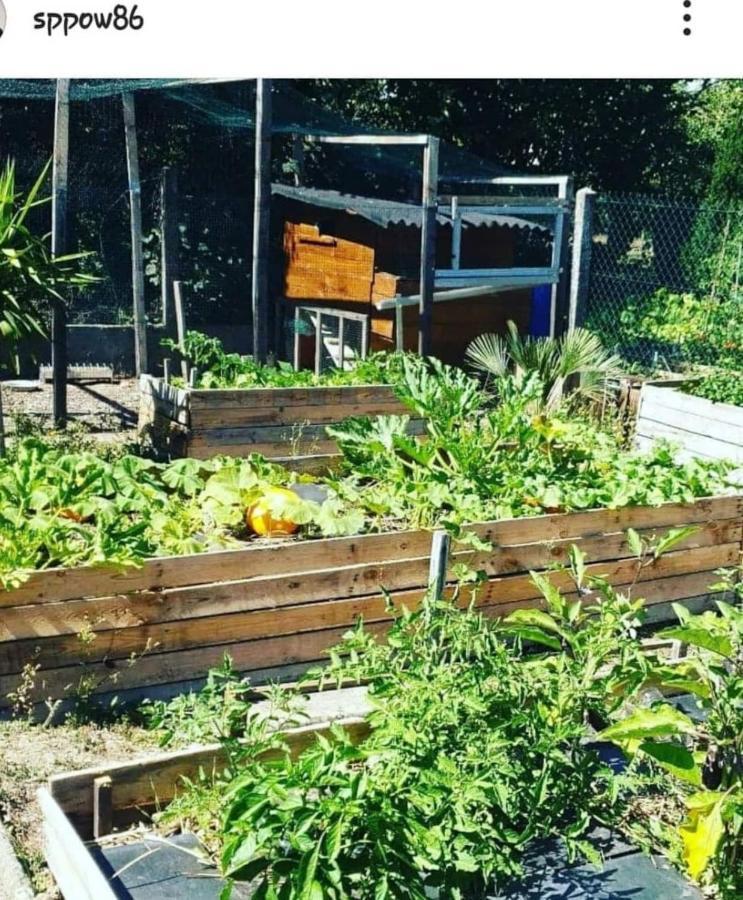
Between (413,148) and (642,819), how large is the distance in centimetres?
1014

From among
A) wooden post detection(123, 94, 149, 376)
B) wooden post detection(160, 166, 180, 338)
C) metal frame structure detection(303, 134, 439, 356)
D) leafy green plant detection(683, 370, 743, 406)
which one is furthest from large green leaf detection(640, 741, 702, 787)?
wooden post detection(160, 166, 180, 338)

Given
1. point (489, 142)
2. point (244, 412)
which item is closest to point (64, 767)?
point (244, 412)

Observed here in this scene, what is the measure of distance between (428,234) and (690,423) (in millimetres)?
2628

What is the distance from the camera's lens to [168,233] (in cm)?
1021

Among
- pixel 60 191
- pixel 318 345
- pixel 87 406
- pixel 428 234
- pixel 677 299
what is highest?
pixel 60 191

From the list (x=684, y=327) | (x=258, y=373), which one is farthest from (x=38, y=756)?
(x=684, y=327)

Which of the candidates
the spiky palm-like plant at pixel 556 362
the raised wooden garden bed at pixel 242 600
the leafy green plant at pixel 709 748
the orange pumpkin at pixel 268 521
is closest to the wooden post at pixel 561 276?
the spiky palm-like plant at pixel 556 362

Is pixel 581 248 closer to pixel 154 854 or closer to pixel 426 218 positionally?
pixel 426 218

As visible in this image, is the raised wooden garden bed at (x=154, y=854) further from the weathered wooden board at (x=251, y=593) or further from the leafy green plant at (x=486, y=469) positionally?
the leafy green plant at (x=486, y=469)

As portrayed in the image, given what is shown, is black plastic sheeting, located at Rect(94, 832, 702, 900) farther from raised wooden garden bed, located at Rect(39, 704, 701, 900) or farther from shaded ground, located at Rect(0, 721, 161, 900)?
shaded ground, located at Rect(0, 721, 161, 900)

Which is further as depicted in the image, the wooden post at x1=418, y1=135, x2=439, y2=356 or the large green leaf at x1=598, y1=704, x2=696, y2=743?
the wooden post at x1=418, y1=135, x2=439, y2=356

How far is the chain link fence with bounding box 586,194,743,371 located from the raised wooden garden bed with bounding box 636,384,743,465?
0.61m

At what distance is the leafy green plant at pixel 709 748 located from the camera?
2.81 meters

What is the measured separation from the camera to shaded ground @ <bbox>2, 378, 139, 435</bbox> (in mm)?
8805
